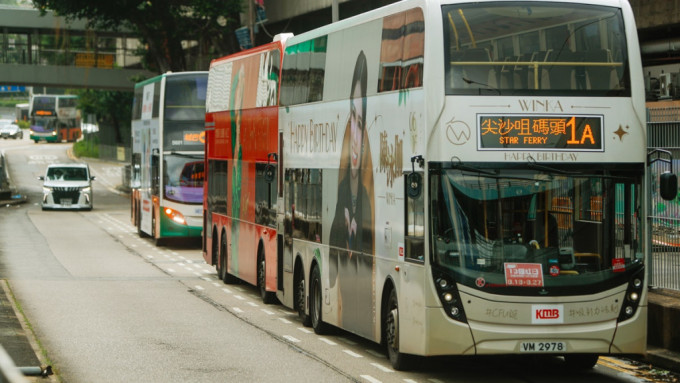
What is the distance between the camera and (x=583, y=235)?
504 inches

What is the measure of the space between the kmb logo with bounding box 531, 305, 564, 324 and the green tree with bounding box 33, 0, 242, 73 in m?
44.0

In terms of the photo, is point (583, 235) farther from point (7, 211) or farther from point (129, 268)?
point (7, 211)

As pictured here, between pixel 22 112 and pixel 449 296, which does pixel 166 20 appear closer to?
pixel 449 296

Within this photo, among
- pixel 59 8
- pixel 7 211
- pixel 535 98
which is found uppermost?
pixel 59 8

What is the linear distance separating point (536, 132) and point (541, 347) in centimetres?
210

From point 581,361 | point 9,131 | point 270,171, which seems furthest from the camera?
point 9,131

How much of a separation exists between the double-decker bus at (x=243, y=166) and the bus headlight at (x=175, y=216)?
21.7 feet

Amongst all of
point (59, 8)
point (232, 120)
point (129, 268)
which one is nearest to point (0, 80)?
point (59, 8)

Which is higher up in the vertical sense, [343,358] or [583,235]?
[583,235]

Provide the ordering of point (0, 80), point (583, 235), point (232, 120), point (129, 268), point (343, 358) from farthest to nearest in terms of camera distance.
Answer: point (0, 80)
point (129, 268)
point (232, 120)
point (343, 358)
point (583, 235)

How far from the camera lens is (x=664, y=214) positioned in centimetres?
Result: 1510

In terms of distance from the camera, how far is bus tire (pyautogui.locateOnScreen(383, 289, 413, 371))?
13.9 m

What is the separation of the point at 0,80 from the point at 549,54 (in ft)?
221

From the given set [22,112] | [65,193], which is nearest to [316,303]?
[65,193]
